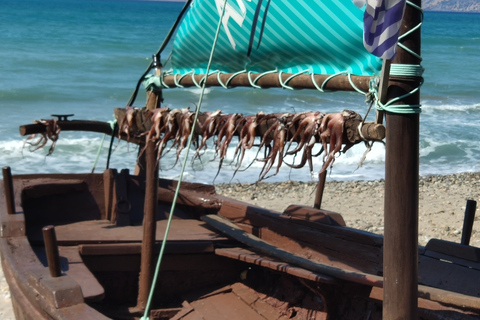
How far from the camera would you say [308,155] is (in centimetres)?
312

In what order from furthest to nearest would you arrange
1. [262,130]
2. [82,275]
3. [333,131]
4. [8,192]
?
[8,192] < [82,275] < [262,130] < [333,131]

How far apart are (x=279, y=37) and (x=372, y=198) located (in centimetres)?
896

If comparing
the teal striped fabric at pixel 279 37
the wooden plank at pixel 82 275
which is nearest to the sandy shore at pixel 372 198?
the wooden plank at pixel 82 275

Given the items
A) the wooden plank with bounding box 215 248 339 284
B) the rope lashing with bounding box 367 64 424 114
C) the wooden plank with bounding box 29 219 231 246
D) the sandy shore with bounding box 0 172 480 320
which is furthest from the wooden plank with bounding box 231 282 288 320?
the sandy shore with bounding box 0 172 480 320

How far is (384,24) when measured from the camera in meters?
2.55

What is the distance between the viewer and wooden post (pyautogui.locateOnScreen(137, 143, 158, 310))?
481cm

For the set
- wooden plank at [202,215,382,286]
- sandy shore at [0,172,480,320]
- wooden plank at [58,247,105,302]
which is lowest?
sandy shore at [0,172,480,320]

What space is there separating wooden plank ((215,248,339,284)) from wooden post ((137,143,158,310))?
0.71 meters

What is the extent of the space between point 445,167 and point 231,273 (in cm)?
1133

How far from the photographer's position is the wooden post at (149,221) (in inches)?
189

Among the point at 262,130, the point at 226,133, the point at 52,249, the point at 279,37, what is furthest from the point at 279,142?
the point at 52,249

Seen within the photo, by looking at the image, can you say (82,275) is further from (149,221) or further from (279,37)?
(279,37)

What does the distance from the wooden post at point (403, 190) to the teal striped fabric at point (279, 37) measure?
349 millimetres

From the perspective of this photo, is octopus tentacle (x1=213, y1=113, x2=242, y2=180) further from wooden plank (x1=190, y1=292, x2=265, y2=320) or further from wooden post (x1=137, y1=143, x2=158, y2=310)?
wooden plank (x1=190, y1=292, x2=265, y2=320)
